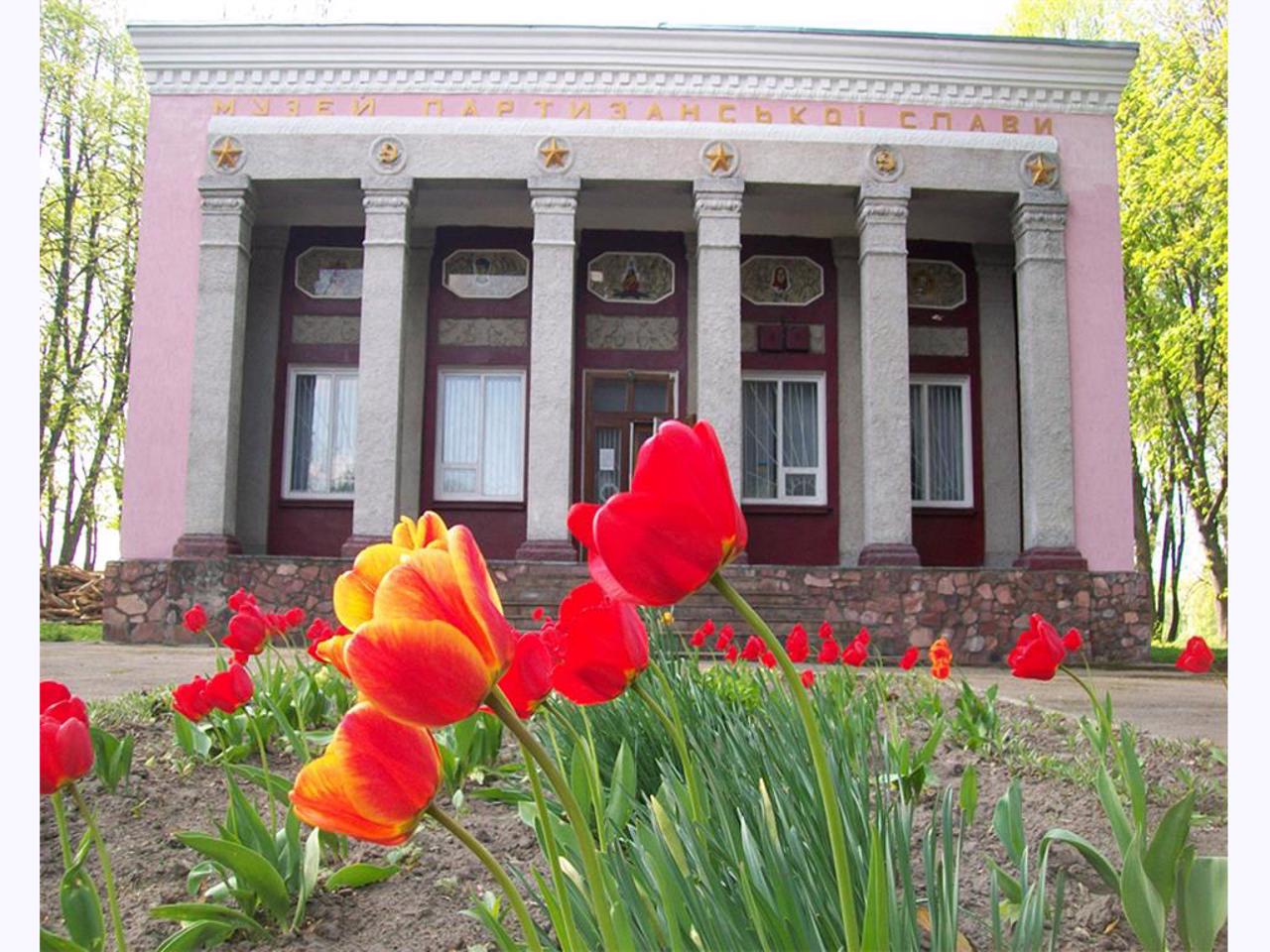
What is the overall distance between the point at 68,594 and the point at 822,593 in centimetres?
586

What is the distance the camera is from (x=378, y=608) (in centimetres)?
46

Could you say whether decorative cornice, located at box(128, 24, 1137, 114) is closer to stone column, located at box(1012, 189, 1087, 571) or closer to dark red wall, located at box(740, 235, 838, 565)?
stone column, located at box(1012, 189, 1087, 571)

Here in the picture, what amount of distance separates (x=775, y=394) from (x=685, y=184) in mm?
2446

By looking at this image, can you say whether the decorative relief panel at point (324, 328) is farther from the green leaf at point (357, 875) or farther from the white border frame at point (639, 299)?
the green leaf at point (357, 875)

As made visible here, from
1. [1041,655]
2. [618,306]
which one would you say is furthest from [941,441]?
[1041,655]

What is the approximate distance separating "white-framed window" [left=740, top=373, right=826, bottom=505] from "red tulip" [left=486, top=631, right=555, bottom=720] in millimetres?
9486

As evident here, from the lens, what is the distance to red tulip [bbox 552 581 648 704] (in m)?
0.79

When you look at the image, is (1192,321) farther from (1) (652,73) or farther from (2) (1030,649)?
(1) (652,73)

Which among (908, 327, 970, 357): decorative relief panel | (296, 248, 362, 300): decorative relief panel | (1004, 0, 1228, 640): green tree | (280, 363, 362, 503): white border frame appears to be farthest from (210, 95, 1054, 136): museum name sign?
(1004, 0, 1228, 640): green tree

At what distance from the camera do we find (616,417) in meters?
10.4

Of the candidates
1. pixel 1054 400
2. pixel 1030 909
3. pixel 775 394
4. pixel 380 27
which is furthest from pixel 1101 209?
pixel 1030 909

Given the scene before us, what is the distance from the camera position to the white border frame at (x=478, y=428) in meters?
10.4

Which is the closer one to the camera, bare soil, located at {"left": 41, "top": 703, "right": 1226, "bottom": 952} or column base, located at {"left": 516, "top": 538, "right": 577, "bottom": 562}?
bare soil, located at {"left": 41, "top": 703, "right": 1226, "bottom": 952}

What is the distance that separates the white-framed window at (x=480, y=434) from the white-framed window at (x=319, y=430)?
3.03ft
